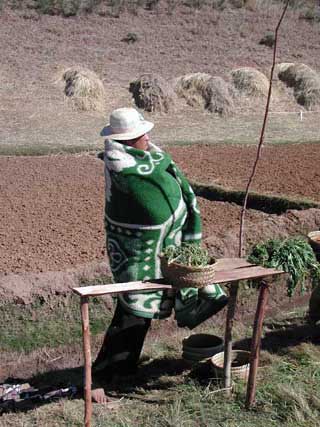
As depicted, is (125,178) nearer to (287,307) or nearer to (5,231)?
(287,307)

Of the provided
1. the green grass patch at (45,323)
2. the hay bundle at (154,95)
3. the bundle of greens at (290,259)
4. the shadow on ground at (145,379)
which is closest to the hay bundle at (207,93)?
the hay bundle at (154,95)

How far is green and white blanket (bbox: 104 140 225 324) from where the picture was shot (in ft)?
15.0

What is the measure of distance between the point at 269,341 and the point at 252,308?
0.68m

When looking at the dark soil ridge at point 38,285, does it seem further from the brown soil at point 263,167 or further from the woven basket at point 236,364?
the brown soil at point 263,167

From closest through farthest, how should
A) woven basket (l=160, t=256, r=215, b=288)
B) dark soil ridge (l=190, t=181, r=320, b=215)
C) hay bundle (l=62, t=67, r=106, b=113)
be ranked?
woven basket (l=160, t=256, r=215, b=288)
dark soil ridge (l=190, t=181, r=320, b=215)
hay bundle (l=62, t=67, r=106, b=113)

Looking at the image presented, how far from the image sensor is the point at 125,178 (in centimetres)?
457

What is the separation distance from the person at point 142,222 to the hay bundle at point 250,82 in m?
16.4

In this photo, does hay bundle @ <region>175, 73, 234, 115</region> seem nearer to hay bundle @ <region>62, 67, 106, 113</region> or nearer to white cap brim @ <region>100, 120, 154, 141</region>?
hay bundle @ <region>62, 67, 106, 113</region>

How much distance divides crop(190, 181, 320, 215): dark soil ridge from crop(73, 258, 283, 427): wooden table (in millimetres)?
4654

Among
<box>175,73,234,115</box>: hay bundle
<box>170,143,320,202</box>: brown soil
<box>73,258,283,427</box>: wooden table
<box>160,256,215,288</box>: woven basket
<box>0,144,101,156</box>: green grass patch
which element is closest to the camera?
<box>73,258,283,427</box>: wooden table

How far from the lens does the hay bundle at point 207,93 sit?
19188 mm

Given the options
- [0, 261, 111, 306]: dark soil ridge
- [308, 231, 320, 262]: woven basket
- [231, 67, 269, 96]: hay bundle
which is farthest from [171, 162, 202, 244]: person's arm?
[231, 67, 269, 96]: hay bundle

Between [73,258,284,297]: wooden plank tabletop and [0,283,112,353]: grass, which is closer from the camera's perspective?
[73,258,284,297]: wooden plank tabletop

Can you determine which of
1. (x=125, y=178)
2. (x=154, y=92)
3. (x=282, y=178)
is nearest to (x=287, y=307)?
(x=125, y=178)
